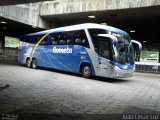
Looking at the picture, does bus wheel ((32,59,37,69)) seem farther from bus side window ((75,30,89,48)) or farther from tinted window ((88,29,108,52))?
tinted window ((88,29,108,52))

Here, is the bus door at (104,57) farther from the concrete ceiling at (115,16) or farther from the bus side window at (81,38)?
the concrete ceiling at (115,16)

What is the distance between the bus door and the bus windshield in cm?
51

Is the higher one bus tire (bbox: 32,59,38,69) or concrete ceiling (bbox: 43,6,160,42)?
concrete ceiling (bbox: 43,6,160,42)

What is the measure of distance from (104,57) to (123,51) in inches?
46.9

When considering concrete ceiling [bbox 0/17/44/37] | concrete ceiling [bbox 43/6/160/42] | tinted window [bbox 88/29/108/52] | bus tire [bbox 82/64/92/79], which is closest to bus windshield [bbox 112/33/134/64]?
tinted window [bbox 88/29/108/52]

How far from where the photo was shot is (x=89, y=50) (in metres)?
14.5

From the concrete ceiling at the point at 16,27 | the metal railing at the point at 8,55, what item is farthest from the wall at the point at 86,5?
the metal railing at the point at 8,55

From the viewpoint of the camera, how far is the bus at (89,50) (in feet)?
43.9

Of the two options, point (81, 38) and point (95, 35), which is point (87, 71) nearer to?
point (81, 38)

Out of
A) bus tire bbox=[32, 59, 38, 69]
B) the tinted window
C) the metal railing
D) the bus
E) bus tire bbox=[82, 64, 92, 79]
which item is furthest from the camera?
the metal railing

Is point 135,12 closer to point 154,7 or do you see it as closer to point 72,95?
point 154,7

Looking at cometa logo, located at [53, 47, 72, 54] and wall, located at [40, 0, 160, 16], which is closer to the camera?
cometa logo, located at [53, 47, 72, 54]

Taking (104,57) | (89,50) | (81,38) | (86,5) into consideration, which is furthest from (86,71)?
(86,5)

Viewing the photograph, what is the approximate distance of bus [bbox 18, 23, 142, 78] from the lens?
13375 mm
